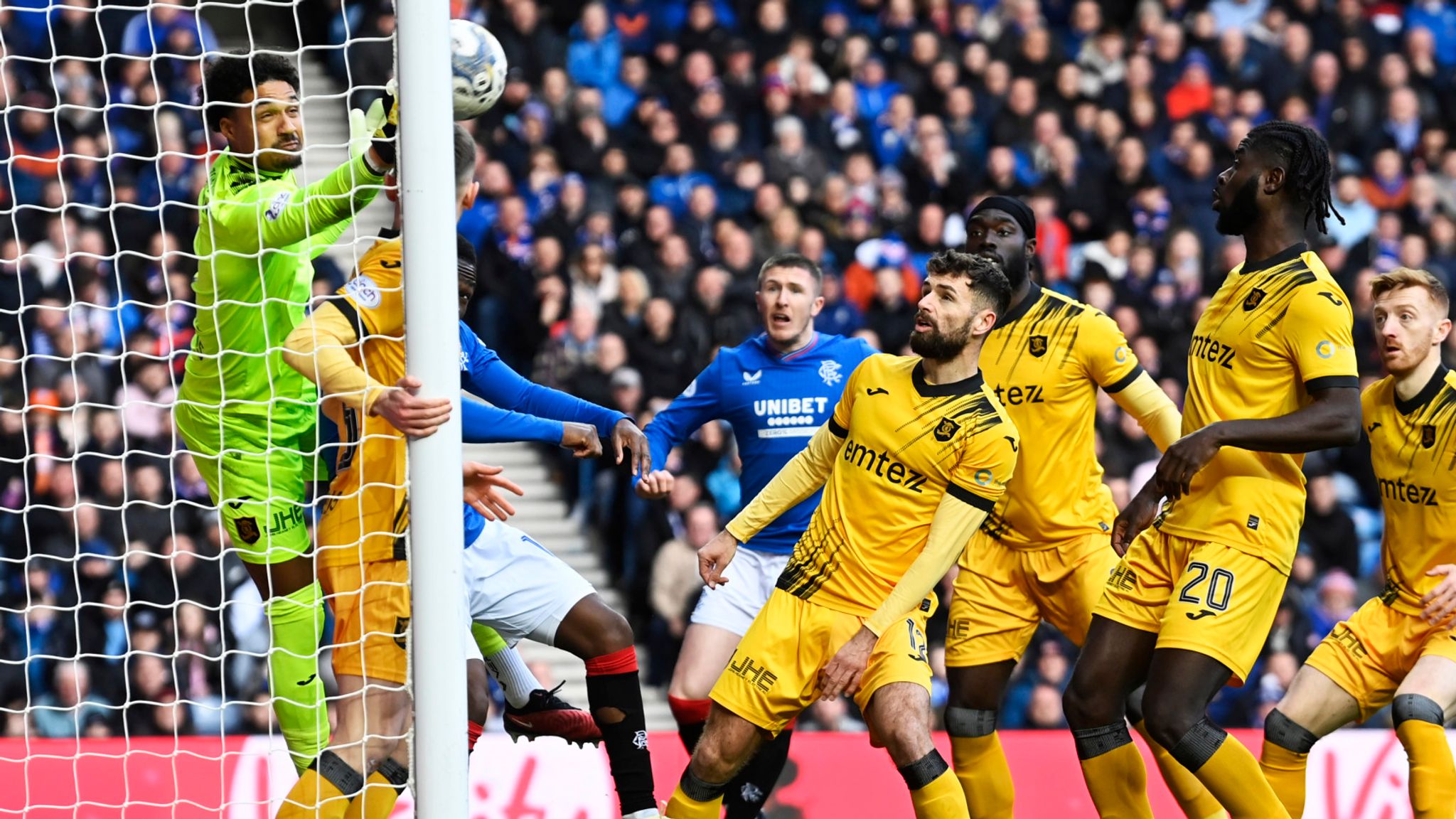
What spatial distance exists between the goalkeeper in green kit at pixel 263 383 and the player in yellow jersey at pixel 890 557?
1365 millimetres

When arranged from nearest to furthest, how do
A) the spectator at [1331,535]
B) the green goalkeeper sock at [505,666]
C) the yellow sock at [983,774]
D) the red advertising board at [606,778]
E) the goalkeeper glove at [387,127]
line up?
the goalkeeper glove at [387,127]
the yellow sock at [983,774]
the green goalkeeper sock at [505,666]
the red advertising board at [606,778]
the spectator at [1331,535]

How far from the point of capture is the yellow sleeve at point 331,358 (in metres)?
5.00

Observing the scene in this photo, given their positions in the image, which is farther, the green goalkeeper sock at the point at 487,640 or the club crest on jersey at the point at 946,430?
the green goalkeeper sock at the point at 487,640

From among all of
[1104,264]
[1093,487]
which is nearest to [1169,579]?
[1093,487]

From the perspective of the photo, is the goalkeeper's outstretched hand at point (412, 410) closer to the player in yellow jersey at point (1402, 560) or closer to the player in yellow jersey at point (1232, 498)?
the player in yellow jersey at point (1232, 498)

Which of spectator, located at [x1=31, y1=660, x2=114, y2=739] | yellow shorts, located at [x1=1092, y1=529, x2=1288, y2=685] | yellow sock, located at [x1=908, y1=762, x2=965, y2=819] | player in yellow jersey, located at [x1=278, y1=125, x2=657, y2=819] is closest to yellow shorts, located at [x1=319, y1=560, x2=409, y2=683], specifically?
player in yellow jersey, located at [x1=278, y1=125, x2=657, y2=819]

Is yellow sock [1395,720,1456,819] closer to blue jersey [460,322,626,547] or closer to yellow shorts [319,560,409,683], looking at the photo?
blue jersey [460,322,626,547]

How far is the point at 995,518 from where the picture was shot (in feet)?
19.8

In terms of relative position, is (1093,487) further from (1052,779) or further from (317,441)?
(317,441)

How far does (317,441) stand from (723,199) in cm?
566

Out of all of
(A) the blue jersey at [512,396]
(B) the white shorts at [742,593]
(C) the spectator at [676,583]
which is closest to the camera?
(A) the blue jersey at [512,396]

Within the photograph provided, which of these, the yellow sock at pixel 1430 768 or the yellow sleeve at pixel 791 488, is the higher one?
the yellow sleeve at pixel 791 488

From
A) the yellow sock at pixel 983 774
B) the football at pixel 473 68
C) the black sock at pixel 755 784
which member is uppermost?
the football at pixel 473 68

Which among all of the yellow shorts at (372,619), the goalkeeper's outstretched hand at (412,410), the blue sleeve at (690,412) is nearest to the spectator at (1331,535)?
the blue sleeve at (690,412)
